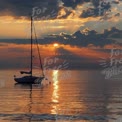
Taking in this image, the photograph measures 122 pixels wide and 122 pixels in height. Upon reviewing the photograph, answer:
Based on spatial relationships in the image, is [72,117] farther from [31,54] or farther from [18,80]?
[18,80]

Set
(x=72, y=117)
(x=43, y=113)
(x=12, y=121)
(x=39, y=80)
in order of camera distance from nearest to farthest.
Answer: (x=12, y=121), (x=72, y=117), (x=43, y=113), (x=39, y=80)

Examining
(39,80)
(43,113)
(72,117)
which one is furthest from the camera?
(39,80)

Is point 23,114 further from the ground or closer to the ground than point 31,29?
closer to the ground

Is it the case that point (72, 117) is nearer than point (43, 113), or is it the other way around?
point (72, 117)

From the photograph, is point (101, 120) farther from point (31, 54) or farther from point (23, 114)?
point (31, 54)

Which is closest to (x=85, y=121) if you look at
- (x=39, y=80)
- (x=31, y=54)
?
(x=31, y=54)

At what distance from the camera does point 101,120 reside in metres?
54.5

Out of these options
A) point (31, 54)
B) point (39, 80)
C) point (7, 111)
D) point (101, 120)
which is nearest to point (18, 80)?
point (39, 80)

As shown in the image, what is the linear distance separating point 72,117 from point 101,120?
379cm

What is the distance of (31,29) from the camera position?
441ft

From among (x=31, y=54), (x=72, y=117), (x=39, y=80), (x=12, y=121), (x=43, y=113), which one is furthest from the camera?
(x=39, y=80)

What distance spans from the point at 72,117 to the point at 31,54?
248 ft

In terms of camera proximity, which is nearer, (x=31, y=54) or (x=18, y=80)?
(x=31, y=54)

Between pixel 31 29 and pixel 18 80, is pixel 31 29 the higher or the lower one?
the higher one
